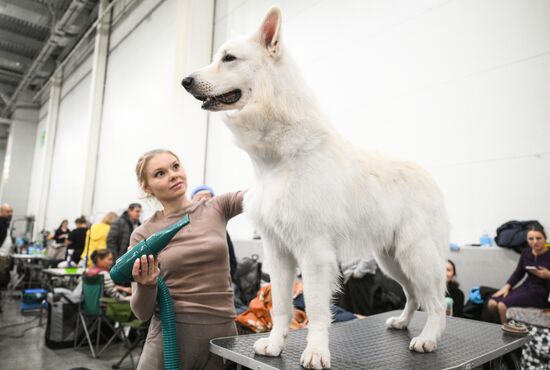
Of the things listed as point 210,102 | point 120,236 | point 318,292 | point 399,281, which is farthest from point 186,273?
point 120,236

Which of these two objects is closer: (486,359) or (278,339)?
(278,339)

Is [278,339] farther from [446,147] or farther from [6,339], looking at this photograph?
[6,339]

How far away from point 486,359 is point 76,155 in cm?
1683

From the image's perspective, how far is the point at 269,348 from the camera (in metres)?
1.42

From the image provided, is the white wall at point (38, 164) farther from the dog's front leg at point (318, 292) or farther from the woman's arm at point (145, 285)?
the dog's front leg at point (318, 292)

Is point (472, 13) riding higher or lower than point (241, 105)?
higher

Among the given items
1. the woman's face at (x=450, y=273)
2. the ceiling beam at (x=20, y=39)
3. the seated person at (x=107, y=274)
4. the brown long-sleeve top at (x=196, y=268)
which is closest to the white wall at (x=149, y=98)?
the seated person at (x=107, y=274)

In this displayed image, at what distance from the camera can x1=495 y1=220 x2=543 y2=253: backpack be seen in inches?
159

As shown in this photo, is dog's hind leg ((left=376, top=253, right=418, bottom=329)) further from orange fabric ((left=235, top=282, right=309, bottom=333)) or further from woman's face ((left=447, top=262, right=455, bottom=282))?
woman's face ((left=447, top=262, right=455, bottom=282))

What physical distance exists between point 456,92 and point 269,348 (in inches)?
176

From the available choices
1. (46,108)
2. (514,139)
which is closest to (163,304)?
(514,139)

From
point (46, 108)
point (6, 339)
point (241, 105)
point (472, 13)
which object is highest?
point (46, 108)

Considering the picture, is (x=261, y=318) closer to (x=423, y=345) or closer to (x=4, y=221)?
(x=423, y=345)

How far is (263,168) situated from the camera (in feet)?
4.82
